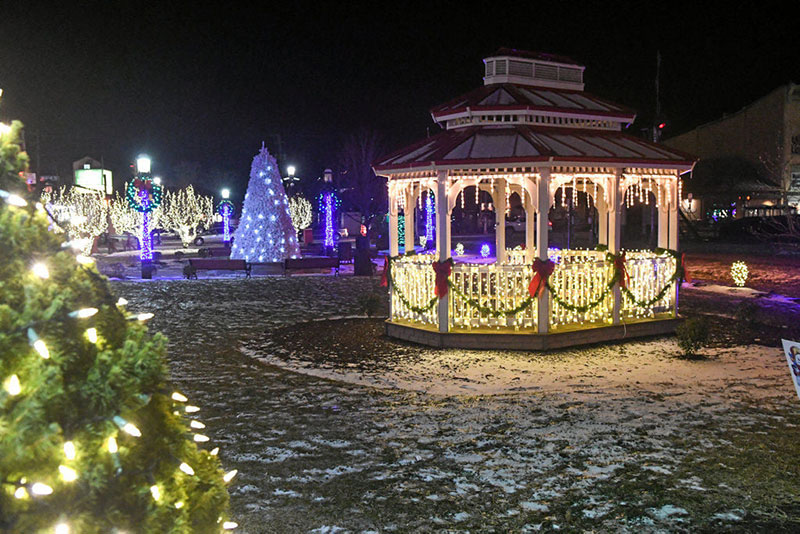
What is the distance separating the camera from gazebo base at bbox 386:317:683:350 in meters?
12.6

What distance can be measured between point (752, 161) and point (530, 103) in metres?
45.3

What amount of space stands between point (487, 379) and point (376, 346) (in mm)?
3104

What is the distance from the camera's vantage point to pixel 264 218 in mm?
29719

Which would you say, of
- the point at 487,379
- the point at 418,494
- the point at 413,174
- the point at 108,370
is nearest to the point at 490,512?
the point at 418,494

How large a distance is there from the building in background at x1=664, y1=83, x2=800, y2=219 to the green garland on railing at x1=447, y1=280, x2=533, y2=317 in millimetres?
40846

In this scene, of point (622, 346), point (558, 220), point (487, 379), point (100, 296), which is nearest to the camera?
point (100, 296)

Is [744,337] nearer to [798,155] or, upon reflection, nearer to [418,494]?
[418,494]

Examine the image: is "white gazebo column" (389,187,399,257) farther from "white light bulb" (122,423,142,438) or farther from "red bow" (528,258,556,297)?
"white light bulb" (122,423,142,438)

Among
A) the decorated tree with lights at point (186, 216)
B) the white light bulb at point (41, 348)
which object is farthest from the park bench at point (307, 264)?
the white light bulb at point (41, 348)

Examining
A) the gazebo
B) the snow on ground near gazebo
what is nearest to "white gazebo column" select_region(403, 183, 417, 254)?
the gazebo

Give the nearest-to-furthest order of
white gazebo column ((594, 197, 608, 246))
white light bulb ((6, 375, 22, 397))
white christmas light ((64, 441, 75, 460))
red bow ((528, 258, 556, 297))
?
white light bulb ((6, 375, 22, 397)) < white christmas light ((64, 441, 75, 460)) < red bow ((528, 258, 556, 297)) < white gazebo column ((594, 197, 608, 246))

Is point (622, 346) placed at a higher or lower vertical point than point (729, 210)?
lower

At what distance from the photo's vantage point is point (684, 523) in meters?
5.54

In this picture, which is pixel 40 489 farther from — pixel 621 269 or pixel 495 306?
pixel 621 269
